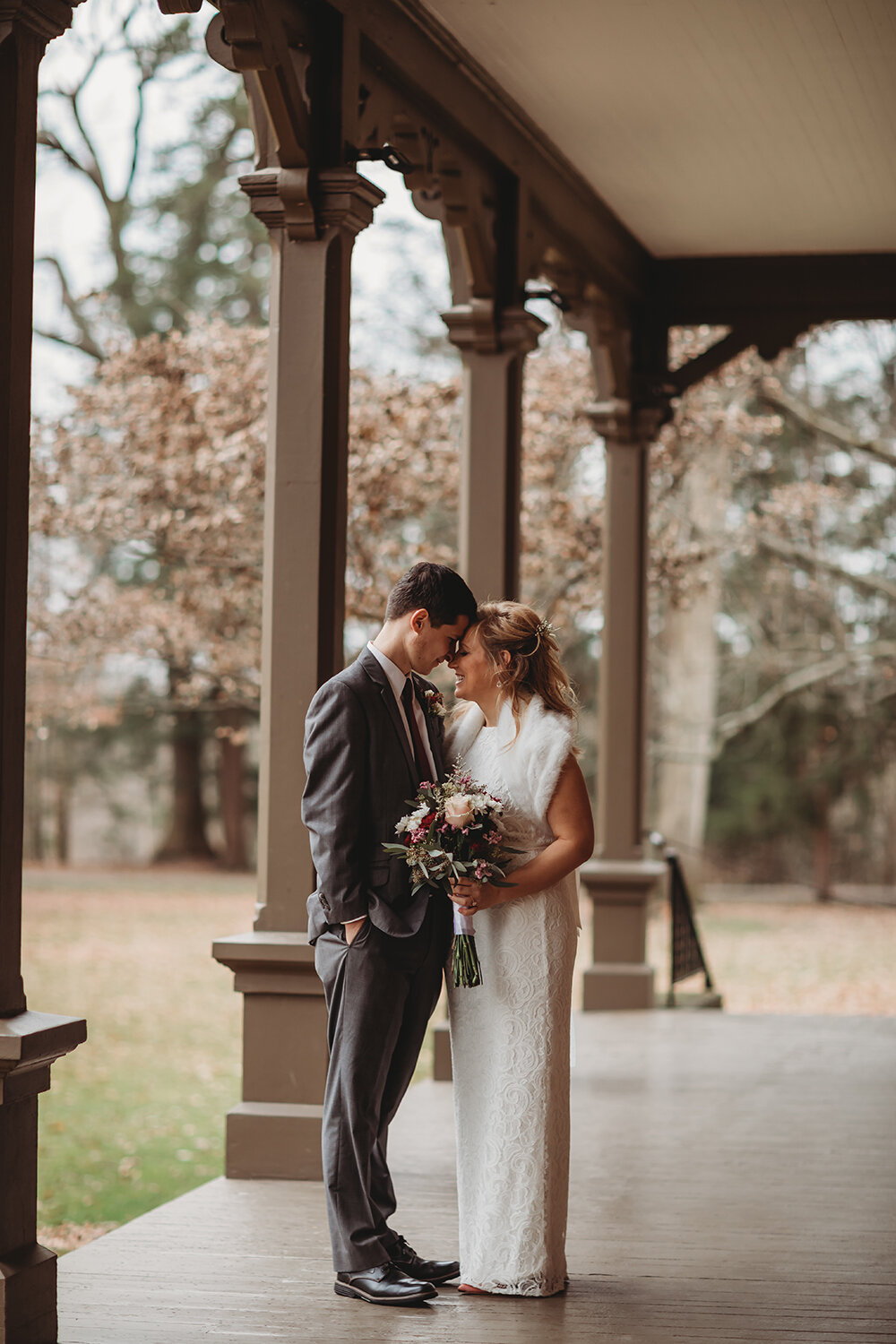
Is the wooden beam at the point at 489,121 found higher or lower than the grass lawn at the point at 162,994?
higher

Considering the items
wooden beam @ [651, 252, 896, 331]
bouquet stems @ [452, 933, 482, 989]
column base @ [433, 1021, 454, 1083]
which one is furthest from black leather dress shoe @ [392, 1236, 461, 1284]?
wooden beam @ [651, 252, 896, 331]

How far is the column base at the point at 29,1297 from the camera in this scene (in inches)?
134

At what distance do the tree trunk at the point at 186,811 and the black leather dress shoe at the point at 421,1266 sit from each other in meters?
17.3

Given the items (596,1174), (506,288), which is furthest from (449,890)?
(506,288)

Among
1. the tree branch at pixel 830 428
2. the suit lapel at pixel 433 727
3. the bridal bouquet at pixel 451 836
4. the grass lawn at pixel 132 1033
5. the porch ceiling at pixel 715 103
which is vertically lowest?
the grass lawn at pixel 132 1033

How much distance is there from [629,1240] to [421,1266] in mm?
764

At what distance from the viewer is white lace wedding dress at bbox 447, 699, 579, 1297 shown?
13.1ft

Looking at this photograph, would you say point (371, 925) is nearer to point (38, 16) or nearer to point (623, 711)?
point (38, 16)

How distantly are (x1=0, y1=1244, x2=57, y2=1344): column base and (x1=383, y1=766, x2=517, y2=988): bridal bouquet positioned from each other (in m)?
1.16

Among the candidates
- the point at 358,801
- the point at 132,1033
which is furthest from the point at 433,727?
the point at 132,1033

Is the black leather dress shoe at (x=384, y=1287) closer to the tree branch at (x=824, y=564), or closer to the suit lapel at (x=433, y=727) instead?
the suit lapel at (x=433, y=727)

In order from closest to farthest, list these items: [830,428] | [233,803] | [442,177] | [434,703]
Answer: [434,703]
[442,177]
[830,428]
[233,803]

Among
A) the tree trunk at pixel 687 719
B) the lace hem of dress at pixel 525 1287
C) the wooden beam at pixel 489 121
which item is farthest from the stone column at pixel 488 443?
the tree trunk at pixel 687 719

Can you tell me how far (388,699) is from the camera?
408cm
